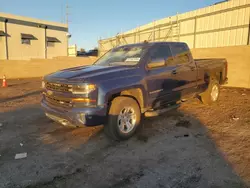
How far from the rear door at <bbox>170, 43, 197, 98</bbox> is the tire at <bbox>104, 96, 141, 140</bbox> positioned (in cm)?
166

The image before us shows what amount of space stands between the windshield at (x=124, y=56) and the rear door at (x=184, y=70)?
3.69 ft

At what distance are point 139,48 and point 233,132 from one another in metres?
3.01

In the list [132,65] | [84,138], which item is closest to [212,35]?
[132,65]

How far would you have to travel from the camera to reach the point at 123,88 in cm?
404

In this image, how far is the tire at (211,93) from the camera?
681cm

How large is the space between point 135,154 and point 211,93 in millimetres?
4509

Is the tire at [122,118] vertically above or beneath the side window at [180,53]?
beneath

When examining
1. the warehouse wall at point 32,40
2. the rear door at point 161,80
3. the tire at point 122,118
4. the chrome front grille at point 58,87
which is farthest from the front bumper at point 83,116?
the warehouse wall at point 32,40

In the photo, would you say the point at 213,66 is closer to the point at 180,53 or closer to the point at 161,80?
the point at 180,53

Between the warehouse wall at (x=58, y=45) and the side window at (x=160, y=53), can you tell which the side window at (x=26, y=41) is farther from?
the side window at (x=160, y=53)

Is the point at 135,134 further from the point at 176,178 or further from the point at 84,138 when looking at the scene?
the point at 176,178

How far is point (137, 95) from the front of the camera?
4434 mm

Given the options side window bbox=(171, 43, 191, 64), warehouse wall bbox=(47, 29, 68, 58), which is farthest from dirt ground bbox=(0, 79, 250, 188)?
warehouse wall bbox=(47, 29, 68, 58)

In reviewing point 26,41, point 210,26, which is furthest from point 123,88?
point 26,41
